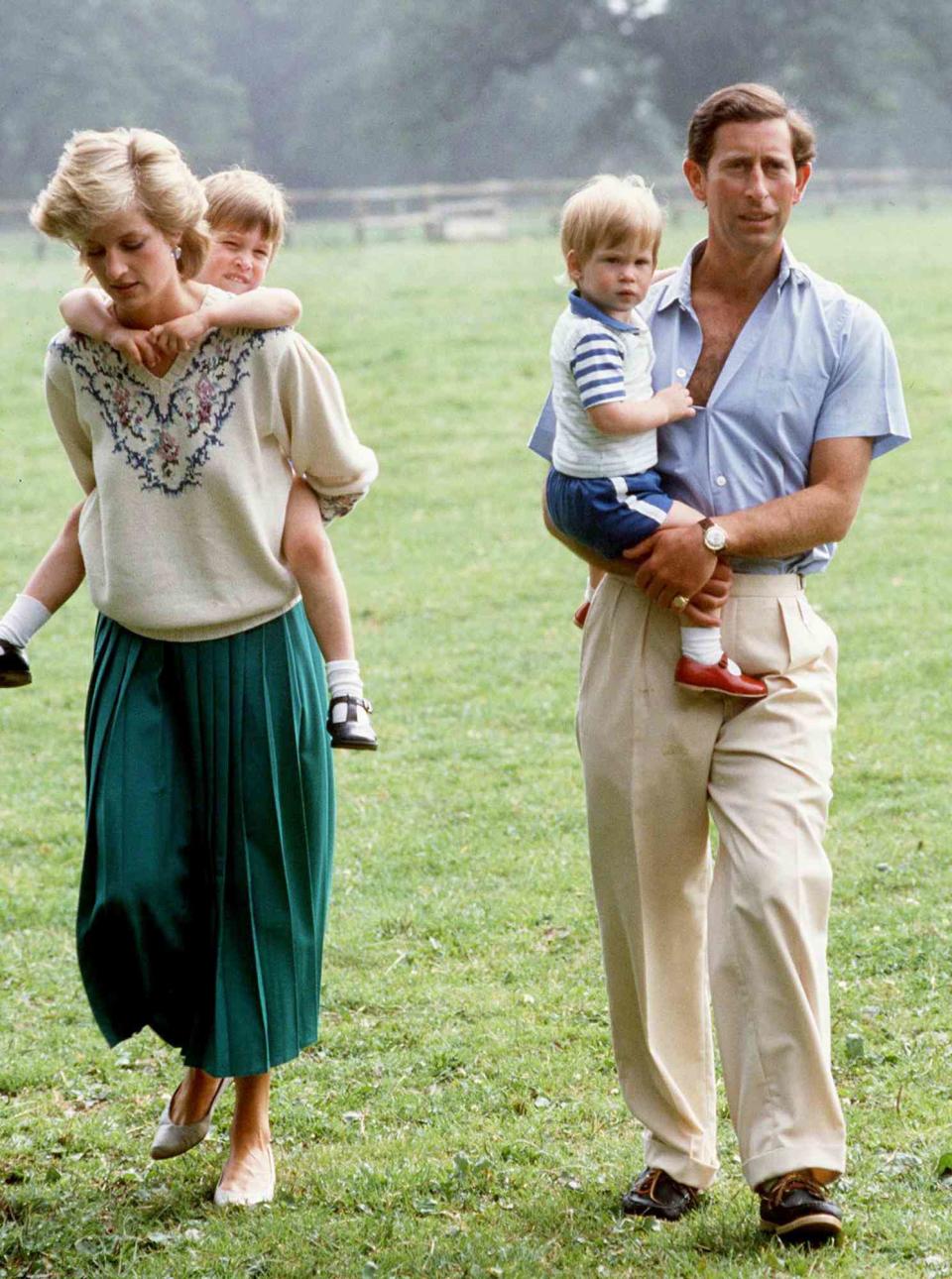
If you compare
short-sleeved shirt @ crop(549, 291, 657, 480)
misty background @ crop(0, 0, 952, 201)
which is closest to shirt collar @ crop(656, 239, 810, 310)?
short-sleeved shirt @ crop(549, 291, 657, 480)

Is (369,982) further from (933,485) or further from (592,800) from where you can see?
(933,485)

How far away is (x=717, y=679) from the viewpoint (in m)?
3.75

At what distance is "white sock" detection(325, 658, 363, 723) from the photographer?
3.95 meters

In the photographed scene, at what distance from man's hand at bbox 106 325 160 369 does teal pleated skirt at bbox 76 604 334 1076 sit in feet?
2.02

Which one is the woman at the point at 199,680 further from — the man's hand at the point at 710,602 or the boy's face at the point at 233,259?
the man's hand at the point at 710,602

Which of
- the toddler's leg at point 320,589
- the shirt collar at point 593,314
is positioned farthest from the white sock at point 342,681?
the shirt collar at point 593,314

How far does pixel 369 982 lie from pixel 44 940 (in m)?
1.25

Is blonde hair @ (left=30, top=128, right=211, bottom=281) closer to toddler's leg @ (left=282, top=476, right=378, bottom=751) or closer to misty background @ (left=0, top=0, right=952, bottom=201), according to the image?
toddler's leg @ (left=282, top=476, right=378, bottom=751)

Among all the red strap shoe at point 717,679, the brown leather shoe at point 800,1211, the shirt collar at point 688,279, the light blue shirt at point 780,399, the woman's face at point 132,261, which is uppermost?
the woman's face at point 132,261

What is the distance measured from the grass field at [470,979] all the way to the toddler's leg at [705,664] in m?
1.12

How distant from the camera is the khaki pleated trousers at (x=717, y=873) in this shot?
371 centimetres

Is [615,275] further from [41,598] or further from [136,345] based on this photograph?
[41,598]

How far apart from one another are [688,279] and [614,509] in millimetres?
560

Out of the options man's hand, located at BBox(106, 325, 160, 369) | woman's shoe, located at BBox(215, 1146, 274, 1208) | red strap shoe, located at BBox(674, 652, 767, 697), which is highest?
man's hand, located at BBox(106, 325, 160, 369)
